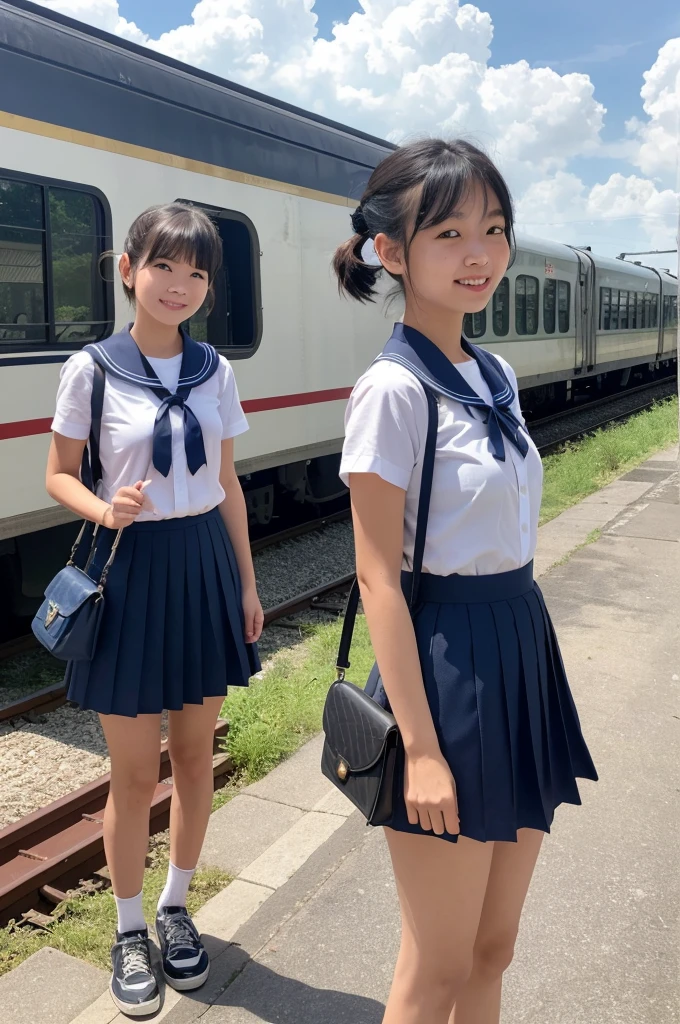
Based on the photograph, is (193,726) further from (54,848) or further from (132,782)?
(54,848)

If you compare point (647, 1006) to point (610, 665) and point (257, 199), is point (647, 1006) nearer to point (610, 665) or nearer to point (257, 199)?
point (610, 665)

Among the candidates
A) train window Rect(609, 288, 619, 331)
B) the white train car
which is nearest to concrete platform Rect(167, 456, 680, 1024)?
the white train car

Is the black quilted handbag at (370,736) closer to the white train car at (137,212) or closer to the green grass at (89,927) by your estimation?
the green grass at (89,927)

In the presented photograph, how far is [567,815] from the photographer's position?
136 inches

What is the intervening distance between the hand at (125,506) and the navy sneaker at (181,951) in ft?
3.74

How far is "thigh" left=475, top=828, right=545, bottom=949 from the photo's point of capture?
179 cm

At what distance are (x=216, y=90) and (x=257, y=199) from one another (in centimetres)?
70

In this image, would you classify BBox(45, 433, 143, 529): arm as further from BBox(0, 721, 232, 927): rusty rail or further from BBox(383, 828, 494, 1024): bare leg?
BBox(0, 721, 232, 927): rusty rail

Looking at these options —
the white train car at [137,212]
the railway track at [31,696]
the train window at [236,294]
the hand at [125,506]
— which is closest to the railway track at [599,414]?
the white train car at [137,212]

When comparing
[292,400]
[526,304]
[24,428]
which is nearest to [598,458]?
[526,304]

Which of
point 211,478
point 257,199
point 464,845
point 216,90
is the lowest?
point 464,845

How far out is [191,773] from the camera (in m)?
2.56

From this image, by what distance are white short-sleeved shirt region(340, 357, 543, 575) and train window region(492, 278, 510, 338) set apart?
1073 cm

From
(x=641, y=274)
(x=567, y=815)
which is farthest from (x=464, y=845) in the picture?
(x=641, y=274)
